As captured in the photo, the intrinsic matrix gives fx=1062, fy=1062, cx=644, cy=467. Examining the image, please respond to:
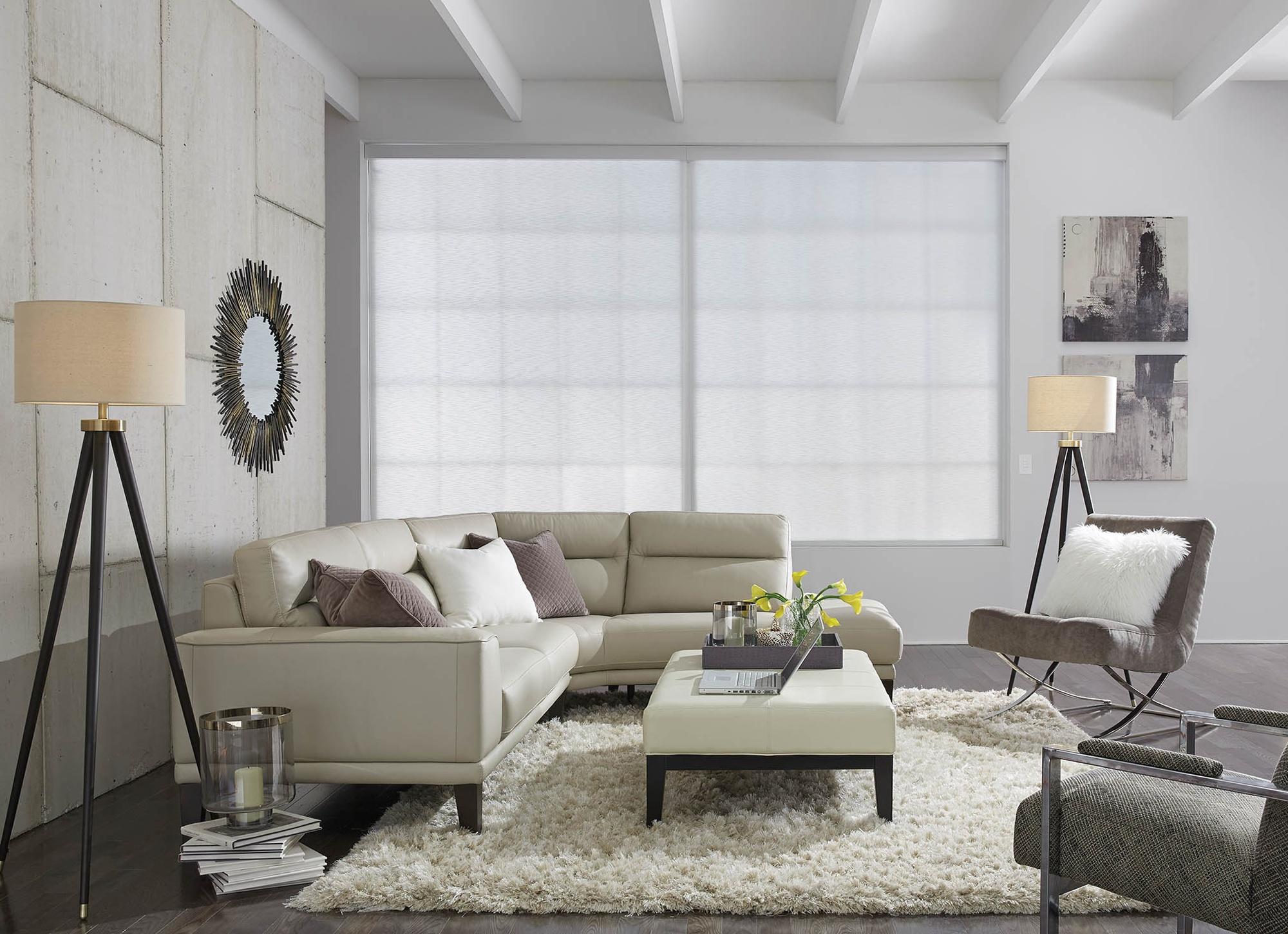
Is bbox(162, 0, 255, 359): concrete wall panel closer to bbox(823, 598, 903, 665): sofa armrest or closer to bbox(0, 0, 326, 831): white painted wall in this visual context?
bbox(0, 0, 326, 831): white painted wall

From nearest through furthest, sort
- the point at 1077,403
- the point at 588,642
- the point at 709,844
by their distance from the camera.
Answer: the point at 709,844 → the point at 588,642 → the point at 1077,403

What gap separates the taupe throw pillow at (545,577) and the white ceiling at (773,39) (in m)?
2.71

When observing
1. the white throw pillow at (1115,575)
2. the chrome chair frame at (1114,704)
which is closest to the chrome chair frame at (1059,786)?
the chrome chair frame at (1114,704)

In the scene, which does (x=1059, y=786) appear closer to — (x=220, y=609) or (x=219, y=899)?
(x=219, y=899)

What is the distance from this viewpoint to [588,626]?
4.55 meters

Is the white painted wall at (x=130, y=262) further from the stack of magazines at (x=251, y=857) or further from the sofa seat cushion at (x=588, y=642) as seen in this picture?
the sofa seat cushion at (x=588, y=642)

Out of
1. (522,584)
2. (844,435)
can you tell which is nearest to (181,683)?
(522,584)

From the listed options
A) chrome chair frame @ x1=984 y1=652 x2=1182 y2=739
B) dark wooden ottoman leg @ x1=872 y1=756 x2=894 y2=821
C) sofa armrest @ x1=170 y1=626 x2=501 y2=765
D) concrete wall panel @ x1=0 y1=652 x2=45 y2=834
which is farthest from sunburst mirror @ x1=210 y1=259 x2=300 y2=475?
chrome chair frame @ x1=984 y1=652 x2=1182 y2=739

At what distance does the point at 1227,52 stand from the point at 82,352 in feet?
18.8

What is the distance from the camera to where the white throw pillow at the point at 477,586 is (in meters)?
4.24

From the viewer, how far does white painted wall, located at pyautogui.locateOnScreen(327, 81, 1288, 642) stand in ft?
21.0

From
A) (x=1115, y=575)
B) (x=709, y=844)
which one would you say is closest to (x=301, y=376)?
(x=709, y=844)

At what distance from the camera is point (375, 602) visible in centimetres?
329

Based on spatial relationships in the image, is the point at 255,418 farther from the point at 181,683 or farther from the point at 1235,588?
the point at 1235,588
